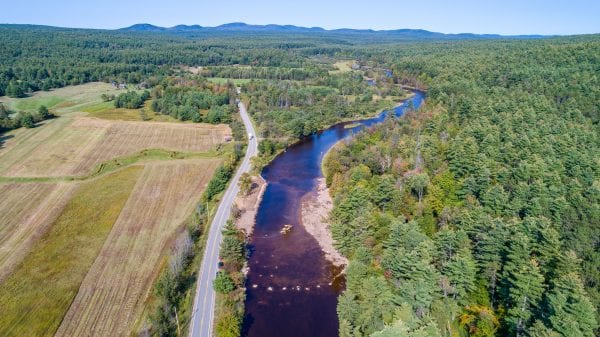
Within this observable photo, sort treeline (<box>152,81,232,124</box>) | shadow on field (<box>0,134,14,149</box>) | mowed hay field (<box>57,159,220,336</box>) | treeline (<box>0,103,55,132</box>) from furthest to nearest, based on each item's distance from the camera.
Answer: treeline (<box>152,81,232,124</box>), treeline (<box>0,103,55,132</box>), shadow on field (<box>0,134,14,149</box>), mowed hay field (<box>57,159,220,336</box>)

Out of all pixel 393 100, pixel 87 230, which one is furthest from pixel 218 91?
pixel 87 230

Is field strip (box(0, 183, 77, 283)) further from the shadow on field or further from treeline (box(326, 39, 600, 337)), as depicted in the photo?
treeline (box(326, 39, 600, 337))

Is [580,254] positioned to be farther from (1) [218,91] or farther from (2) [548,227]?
(1) [218,91]

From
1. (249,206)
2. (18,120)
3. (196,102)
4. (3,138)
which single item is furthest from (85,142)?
(249,206)

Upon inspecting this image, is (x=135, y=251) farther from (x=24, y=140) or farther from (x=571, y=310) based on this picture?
(x=24, y=140)

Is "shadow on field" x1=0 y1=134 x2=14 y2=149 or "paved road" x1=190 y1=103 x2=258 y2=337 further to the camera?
"shadow on field" x1=0 y1=134 x2=14 y2=149

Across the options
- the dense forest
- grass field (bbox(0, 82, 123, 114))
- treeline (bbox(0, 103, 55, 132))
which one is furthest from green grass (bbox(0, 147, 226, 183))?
grass field (bbox(0, 82, 123, 114))

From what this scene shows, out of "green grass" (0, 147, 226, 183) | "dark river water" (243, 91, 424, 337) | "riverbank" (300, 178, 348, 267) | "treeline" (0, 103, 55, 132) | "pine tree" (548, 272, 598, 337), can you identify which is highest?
"pine tree" (548, 272, 598, 337)

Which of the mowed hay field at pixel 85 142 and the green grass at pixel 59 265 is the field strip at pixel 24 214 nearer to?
the green grass at pixel 59 265

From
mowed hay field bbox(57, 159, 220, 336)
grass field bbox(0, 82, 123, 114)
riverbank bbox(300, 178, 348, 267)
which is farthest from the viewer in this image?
grass field bbox(0, 82, 123, 114)
